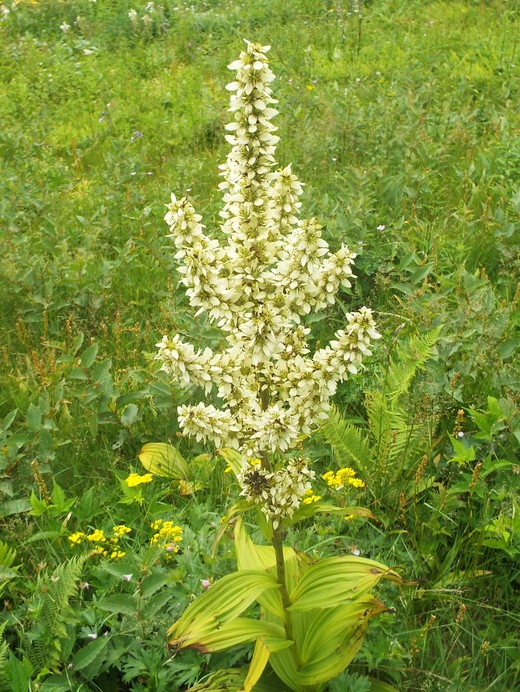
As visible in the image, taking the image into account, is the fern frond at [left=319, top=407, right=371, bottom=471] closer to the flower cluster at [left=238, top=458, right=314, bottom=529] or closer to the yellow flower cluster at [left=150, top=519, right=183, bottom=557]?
the yellow flower cluster at [left=150, top=519, right=183, bottom=557]

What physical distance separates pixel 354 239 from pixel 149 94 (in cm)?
465

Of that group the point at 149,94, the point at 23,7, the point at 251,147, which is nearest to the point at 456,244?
the point at 251,147

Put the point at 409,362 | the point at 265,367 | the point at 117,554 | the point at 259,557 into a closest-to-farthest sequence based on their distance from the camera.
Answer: the point at 265,367 → the point at 259,557 → the point at 117,554 → the point at 409,362

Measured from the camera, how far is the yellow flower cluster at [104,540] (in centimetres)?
296

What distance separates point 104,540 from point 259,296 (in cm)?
136

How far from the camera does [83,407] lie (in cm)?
382

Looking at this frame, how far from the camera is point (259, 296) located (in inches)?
87.5

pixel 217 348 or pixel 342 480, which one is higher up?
pixel 342 480

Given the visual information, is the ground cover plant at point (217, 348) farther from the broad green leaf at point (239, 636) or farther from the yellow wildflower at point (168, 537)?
the broad green leaf at point (239, 636)

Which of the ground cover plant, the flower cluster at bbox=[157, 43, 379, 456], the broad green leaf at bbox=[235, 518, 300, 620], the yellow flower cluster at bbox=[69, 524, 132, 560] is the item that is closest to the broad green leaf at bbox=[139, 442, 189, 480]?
the ground cover plant

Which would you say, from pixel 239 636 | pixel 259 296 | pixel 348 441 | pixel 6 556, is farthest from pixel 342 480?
pixel 6 556

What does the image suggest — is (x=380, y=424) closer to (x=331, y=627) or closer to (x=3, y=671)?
(x=331, y=627)

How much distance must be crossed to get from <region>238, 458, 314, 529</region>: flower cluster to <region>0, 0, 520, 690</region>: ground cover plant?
564 mm

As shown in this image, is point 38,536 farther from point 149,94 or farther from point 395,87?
point 149,94
